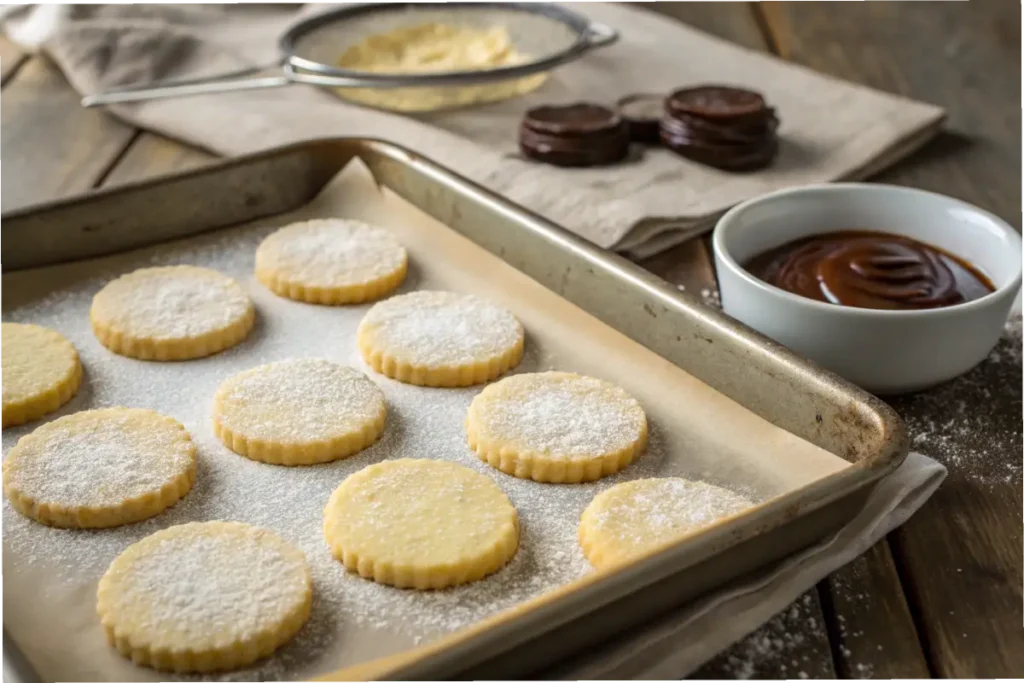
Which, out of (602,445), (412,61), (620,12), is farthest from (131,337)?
(620,12)

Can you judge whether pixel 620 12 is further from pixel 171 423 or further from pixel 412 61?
pixel 171 423

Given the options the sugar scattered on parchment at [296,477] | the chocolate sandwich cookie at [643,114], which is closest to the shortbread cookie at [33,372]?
the sugar scattered on parchment at [296,477]

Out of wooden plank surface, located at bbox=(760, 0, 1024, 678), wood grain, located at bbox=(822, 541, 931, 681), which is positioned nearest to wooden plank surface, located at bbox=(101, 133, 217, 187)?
wooden plank surface, located at bbox=(760, 0, 1024, 678)

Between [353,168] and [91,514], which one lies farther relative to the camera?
[353,168]

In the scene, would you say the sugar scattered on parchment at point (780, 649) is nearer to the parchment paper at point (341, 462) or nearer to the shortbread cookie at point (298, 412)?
the parchment paper at point (341, 462)

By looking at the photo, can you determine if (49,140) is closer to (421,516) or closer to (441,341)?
(441,341)

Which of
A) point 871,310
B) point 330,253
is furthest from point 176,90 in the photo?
point 871,310
